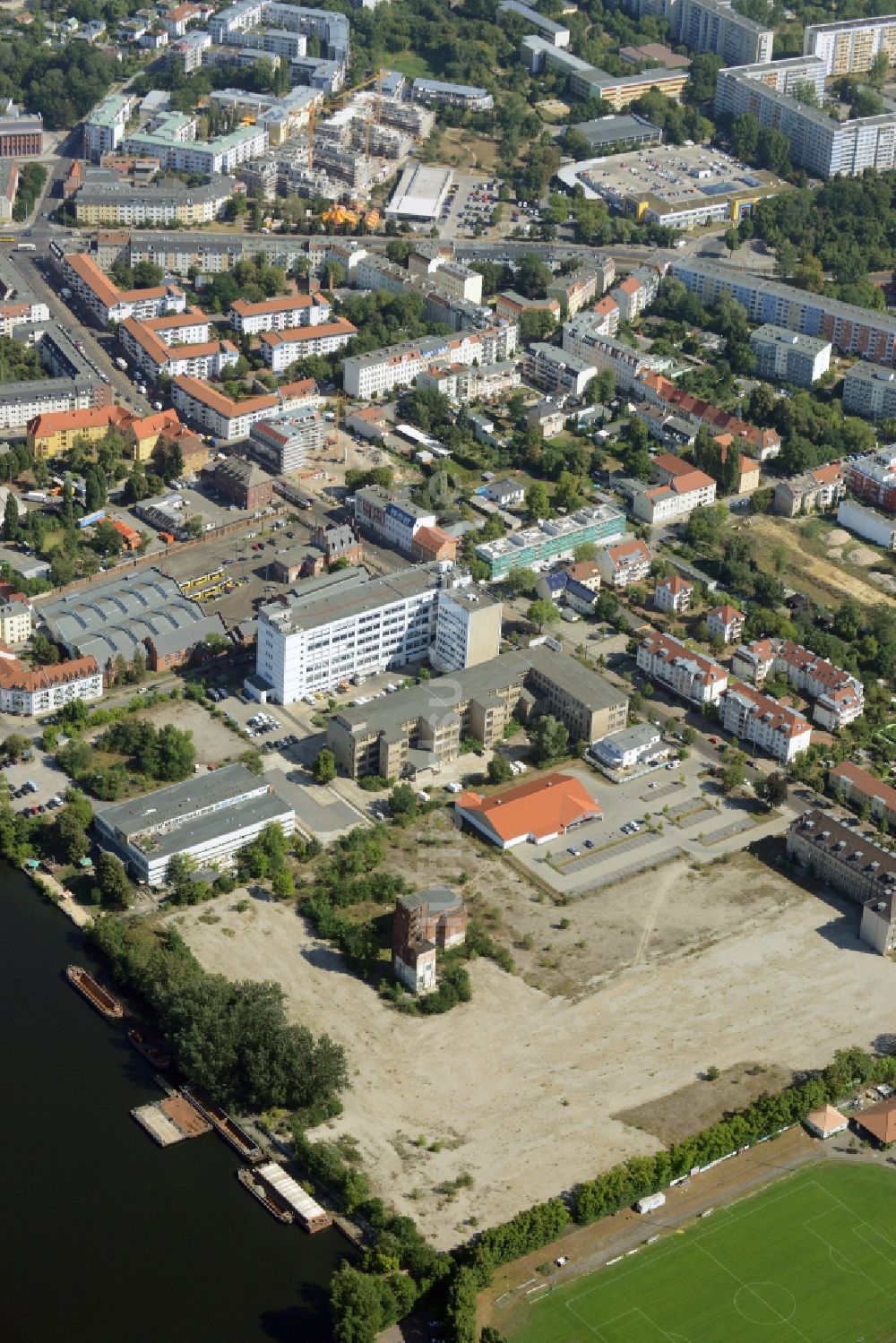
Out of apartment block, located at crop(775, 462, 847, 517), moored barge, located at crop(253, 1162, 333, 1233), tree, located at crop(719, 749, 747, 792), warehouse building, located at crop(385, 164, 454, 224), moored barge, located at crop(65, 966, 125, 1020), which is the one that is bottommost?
moored barge, located at crop(253, 1162, 333, 1233)

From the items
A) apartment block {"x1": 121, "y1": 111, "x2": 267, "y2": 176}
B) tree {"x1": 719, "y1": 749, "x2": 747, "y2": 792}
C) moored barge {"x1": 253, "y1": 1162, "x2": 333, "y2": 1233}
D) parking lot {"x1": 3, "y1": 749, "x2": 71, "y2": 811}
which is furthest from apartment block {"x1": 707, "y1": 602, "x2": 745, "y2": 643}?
apartment block {"x1": 121, "y1": 111, "x2": 267, "y2": 176}

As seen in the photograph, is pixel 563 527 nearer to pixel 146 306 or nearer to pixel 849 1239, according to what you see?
pixel 146 306

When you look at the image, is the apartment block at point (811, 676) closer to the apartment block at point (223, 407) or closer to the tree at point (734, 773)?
the tree at point (734, 773)

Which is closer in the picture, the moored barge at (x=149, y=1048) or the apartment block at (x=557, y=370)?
the moored barge at (x=149, y=1048)

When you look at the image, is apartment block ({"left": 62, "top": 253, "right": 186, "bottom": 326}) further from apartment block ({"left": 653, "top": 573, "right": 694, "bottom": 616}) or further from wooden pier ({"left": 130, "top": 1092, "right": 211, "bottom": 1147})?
wooden pier ({"left": 130, "top": 1092, "right": 211, "bottom": 1147})

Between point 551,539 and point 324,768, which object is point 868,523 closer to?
point 551,539

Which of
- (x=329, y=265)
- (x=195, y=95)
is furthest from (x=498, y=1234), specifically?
(x=195, y=95)

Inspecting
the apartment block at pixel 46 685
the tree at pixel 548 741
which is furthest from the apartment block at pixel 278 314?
the tree at pixel 548 741
